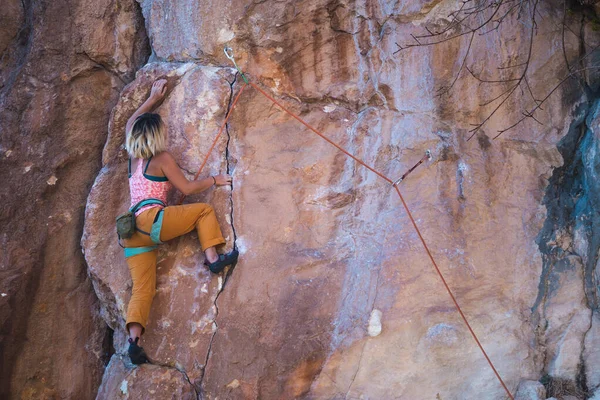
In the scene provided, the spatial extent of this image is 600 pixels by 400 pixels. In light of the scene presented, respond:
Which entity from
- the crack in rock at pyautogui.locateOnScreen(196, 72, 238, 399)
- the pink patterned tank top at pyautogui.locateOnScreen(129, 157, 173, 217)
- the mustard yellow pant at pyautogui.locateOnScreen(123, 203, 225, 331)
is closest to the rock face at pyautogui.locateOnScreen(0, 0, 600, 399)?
the crack in rock at pyautogui.locateOnScreen(196, 72, 238, 399)

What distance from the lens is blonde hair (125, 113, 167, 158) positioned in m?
4.05

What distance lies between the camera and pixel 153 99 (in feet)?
14.4

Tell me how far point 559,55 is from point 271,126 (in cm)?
204

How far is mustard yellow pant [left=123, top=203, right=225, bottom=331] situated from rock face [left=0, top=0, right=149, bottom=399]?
1006mm

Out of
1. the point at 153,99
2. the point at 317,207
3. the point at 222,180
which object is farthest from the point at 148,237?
the point at 317,207

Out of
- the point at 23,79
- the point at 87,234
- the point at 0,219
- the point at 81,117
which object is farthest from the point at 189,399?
the point at 23,79

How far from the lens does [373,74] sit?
4.51 m

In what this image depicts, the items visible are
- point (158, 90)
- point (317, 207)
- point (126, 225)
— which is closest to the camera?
point (126, 225)

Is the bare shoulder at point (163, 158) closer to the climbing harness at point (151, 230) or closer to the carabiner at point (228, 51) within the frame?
the climbing harness at point (151, 230)

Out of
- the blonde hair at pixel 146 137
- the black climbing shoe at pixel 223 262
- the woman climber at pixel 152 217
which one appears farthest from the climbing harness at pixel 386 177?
the black climbing shoe at pixel 223 262

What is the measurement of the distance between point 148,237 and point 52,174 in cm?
128

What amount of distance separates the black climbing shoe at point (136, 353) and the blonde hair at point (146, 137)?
1176mm

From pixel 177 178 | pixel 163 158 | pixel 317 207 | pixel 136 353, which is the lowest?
pixel 136 353

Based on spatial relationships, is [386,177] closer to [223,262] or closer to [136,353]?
[223,262]
